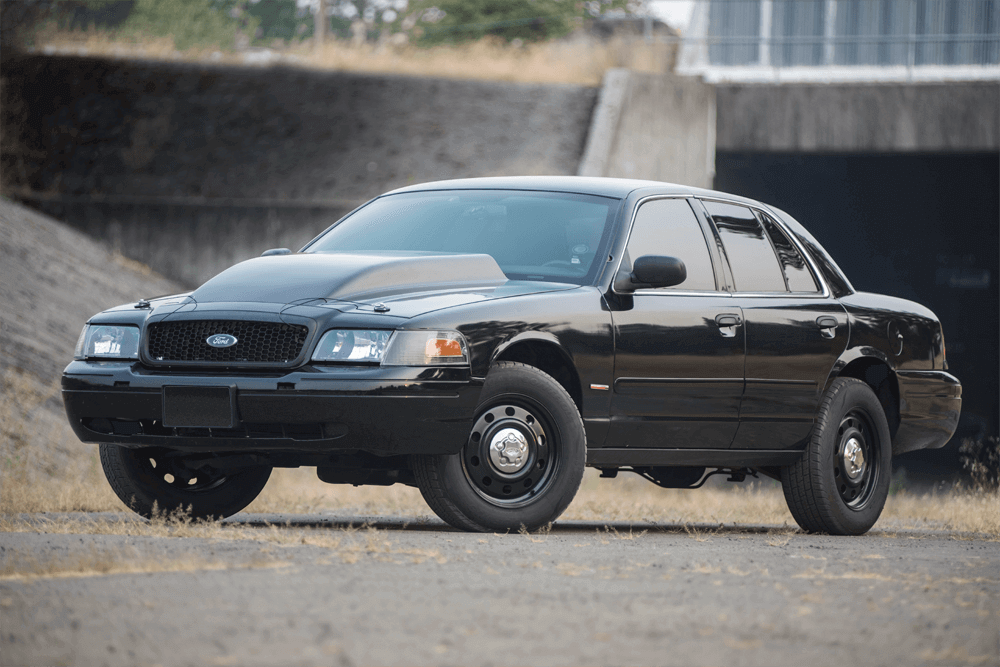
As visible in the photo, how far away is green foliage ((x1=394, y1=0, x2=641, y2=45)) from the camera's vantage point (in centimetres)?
3803

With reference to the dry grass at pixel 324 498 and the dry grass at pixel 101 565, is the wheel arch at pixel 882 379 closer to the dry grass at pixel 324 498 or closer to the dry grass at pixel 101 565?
the dry grass at pixel 324 498

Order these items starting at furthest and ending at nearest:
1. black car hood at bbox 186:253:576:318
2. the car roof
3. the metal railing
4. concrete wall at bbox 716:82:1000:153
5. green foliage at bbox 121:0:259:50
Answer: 1. green foliage at bbox 121:0:259:50
2. the metal railing
3. concrete wall at bbox 716:82:1000:153
4. the car roof
5. black car hood at bbox 186:253:576:318

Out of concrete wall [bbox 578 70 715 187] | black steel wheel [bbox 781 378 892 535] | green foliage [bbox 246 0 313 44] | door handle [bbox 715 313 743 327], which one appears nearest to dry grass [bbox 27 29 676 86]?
concrete wall [bbox 578 70 715 187]

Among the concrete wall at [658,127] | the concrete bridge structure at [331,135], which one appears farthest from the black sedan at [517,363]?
the concrete wall at [658,127]

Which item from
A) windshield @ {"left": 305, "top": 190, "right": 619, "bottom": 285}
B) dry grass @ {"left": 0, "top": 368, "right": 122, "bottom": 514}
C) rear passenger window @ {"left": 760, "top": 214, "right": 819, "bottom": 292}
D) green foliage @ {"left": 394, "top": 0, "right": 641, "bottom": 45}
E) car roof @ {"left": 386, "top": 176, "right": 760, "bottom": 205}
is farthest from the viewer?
green foliage @ {"left": 394, "top": 0, "right": 641, "bottom": 45}

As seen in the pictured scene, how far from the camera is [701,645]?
4105 millimetres

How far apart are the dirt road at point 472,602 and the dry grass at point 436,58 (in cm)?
1815

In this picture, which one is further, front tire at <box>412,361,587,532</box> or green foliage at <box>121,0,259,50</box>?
green foliage at <box>121,0,259,50</box>

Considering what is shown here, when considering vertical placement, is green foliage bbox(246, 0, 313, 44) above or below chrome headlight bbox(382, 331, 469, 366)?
above

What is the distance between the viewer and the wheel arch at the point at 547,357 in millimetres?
6965

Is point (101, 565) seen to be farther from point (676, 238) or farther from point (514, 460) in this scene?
point (676, 238)

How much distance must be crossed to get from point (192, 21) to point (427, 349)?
4177cm

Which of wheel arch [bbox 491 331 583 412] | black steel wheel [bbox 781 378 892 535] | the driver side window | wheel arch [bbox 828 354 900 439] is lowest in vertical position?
black steel wheel [bbox 781 378 892 535]

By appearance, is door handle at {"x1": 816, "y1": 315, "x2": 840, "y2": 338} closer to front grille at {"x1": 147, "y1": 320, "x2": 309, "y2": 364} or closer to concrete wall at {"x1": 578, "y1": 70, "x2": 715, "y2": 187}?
front grille at {"x1": 147, "y1": 320, "x2": 309, "y2": 364}
